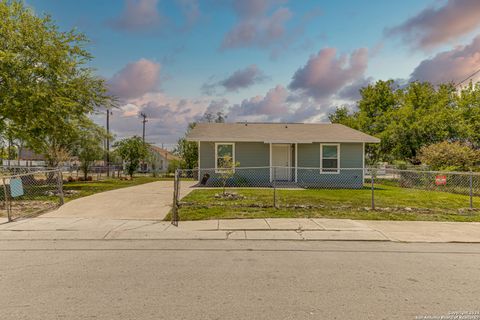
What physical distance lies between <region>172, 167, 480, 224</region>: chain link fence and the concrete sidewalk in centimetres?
109

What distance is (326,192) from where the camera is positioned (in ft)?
46.1

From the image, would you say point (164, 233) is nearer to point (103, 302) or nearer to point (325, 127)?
point (103, 302)

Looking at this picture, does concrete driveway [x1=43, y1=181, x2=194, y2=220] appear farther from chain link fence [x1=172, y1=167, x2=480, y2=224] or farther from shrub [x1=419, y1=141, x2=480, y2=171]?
shrub [x1=419, y1=141, x2=480, y2=171]

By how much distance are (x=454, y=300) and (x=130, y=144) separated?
28627 millimetres

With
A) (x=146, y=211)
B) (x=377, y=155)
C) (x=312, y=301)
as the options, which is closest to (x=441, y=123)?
(x=377, y=155)

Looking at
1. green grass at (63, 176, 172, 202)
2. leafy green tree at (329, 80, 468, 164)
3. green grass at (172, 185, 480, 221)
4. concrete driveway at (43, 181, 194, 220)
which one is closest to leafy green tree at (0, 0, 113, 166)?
green grass at (63, 176, 172, 202)

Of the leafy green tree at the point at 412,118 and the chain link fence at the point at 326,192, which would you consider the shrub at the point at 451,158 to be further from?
the leafy green tree at the point at 412,118

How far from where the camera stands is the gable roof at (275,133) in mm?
16719

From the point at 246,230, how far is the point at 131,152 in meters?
24.1

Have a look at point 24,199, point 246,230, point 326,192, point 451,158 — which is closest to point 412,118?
point 451,158

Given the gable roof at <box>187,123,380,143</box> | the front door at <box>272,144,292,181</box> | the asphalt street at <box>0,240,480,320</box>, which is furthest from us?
the front door at <box>272,144,292,181</box>

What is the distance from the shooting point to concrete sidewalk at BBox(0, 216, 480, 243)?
6.44 metres

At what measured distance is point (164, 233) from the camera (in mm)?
6707

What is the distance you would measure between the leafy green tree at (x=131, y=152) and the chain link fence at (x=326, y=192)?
45.6 feet
